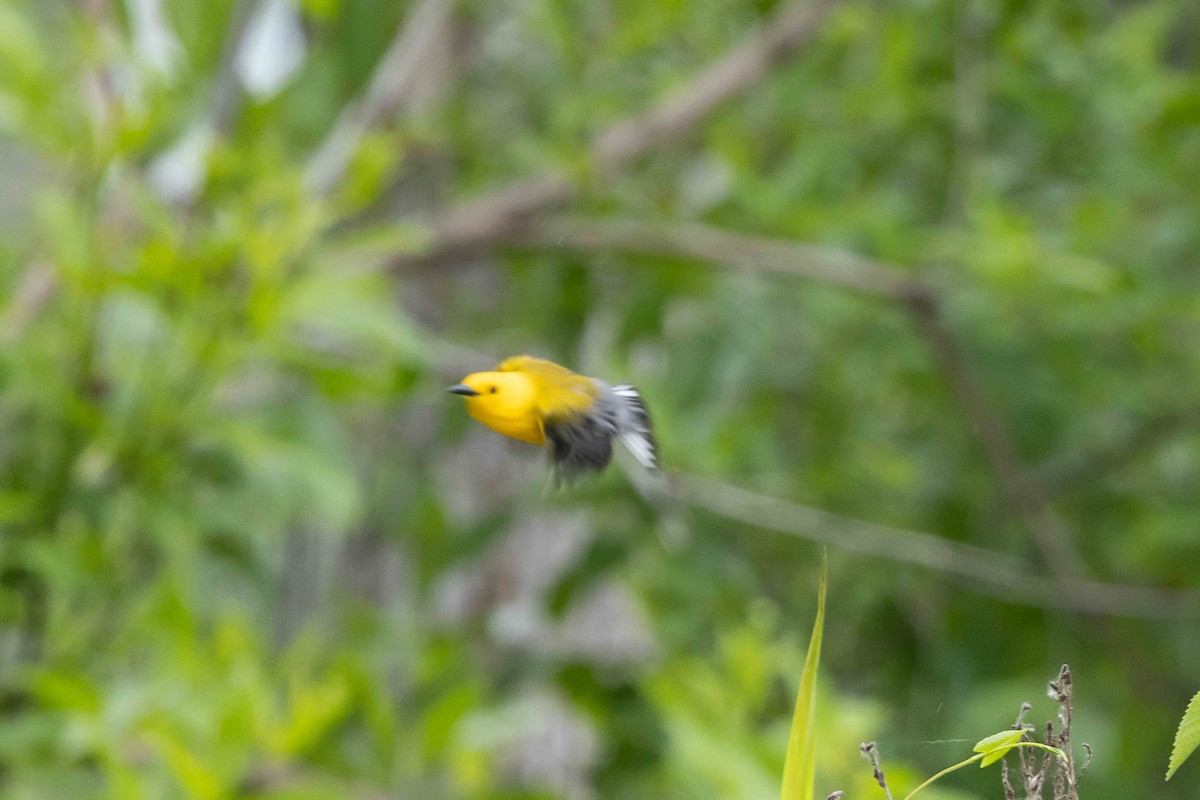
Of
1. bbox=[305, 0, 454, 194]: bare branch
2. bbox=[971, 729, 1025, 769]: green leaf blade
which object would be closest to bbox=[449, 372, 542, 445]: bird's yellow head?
bbox=[971, 729, 1025, 769]: green leaf blade

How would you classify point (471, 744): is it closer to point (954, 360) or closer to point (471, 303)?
point (954, 360)

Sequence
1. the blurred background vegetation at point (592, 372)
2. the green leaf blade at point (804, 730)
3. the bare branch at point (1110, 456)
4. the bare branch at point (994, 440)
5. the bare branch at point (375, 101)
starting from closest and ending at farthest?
the green leaf blade at point (804, 730) → the blurred background vegetation at point (592, 372) → the bare branch at point (375, 101) → the bare branch at point (994, 440) → the bare branch at point (1110, 456)

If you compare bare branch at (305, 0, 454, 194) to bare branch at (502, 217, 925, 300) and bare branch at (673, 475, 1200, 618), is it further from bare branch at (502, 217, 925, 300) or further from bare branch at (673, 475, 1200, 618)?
bare branch at (673, 475, 1200, 618)

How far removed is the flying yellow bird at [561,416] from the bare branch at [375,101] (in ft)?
2.92

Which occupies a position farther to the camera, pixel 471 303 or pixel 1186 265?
pixel 471 303

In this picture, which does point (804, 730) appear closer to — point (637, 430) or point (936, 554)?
point (637, 430)

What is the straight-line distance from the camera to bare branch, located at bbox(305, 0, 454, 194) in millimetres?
1142

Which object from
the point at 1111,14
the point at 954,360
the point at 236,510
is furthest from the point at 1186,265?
the point at 236,510

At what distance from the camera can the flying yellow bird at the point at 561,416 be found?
9.7 inches

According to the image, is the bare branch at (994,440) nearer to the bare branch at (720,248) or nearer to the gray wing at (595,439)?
the bare branch at (720,248)

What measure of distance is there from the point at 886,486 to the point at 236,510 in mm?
921

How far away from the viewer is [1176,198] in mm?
1405

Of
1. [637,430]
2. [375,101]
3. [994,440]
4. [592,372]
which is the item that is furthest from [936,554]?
[637,430]

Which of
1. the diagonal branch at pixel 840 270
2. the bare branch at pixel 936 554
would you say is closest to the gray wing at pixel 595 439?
the bare branch at pixel 936 554
